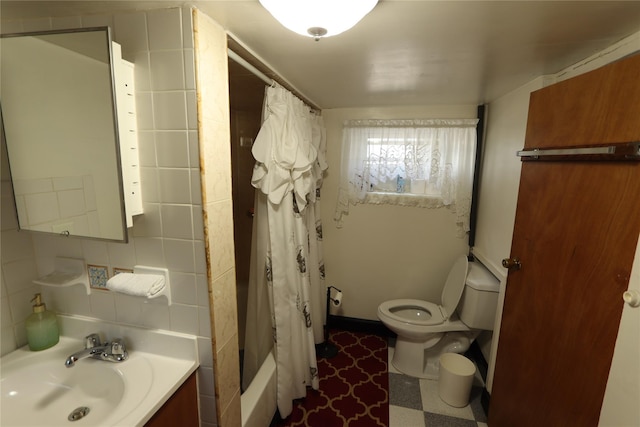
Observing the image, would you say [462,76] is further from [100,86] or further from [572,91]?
[100,86]

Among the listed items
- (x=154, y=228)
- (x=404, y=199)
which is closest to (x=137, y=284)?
(x=154, y=228)

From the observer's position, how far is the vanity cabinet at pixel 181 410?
877mm

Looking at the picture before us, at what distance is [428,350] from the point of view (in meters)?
2.12

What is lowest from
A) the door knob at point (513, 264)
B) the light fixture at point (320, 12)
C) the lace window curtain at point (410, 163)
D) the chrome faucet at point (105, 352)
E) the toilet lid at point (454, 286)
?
the toilet lid at point (454, 286)

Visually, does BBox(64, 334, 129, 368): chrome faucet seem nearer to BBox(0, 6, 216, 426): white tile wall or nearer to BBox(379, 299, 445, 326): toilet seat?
BBox(0, 6, 216, 426): white tile wall

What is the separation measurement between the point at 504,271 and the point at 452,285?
501 mm

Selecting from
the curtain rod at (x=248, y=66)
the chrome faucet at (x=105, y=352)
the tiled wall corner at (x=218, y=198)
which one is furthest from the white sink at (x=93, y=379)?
the curtain rod at (x=248, y=66)

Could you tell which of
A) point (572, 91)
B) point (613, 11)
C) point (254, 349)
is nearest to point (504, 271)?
point (572, 91)

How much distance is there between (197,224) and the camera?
931mm

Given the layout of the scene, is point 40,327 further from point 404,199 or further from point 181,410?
point 404,199

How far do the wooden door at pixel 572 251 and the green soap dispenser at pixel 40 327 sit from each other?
6.33 feet

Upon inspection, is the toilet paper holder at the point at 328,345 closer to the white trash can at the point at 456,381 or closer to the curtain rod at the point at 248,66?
the white trash can at the point at 456,381

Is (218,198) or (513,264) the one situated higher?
(218,198)

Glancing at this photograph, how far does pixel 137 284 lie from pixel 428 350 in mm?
1992
